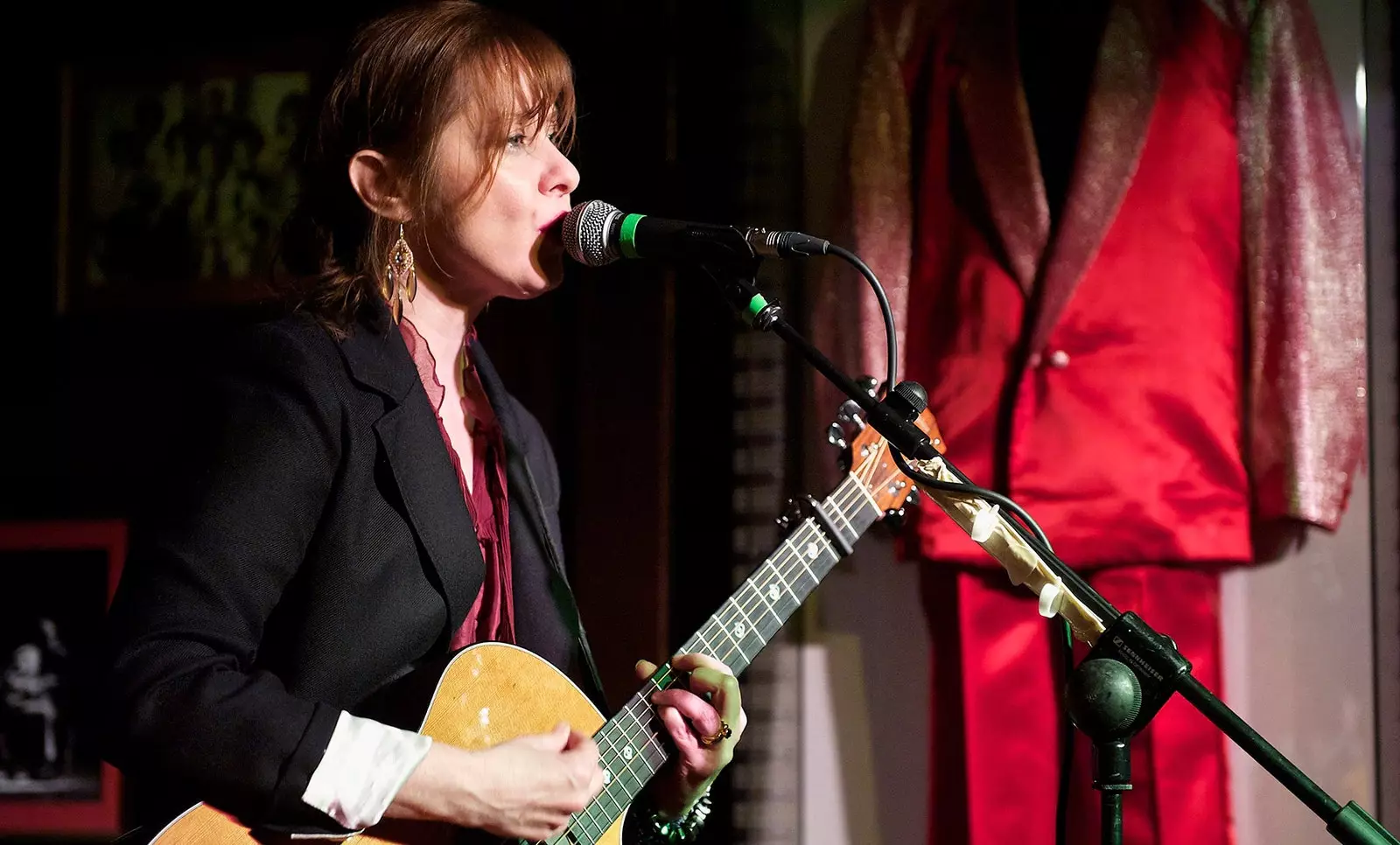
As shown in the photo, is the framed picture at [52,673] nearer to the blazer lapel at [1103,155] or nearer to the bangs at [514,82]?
the bangs at [514,82]

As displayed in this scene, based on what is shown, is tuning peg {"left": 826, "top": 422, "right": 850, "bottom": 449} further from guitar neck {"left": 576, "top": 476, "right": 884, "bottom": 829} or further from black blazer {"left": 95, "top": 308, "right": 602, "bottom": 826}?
black blazer {"left": 95, "top": 308, "right": 602, "bottom": 826}

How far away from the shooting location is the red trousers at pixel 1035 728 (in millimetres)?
1943

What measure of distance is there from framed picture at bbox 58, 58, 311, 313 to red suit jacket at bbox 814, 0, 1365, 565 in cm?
123

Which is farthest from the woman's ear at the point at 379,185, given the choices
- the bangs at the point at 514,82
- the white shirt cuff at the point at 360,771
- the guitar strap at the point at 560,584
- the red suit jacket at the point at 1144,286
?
the red suit jacket at the point at 1144,286

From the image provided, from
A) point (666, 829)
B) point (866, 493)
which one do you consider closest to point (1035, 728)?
point (866, 493)

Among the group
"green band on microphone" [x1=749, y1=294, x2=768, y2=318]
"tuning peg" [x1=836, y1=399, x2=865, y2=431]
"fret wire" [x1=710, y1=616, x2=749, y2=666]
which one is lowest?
"fret wire" [x1=710, y1=616, x2=749, y2=666]

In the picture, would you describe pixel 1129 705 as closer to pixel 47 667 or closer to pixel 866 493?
pixel 866 493

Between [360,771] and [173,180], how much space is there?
5.81 feet

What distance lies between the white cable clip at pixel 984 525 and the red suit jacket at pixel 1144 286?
68cm

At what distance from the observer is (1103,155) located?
2043 mm

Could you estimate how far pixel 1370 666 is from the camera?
1.98m

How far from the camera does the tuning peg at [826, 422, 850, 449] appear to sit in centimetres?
163

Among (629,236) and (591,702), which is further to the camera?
(591,702)

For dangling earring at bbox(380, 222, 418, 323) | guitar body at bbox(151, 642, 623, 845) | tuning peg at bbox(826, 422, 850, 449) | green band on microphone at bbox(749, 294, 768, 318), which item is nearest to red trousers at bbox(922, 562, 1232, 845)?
tuning peg at bbox(826, 422, 850, 449)
